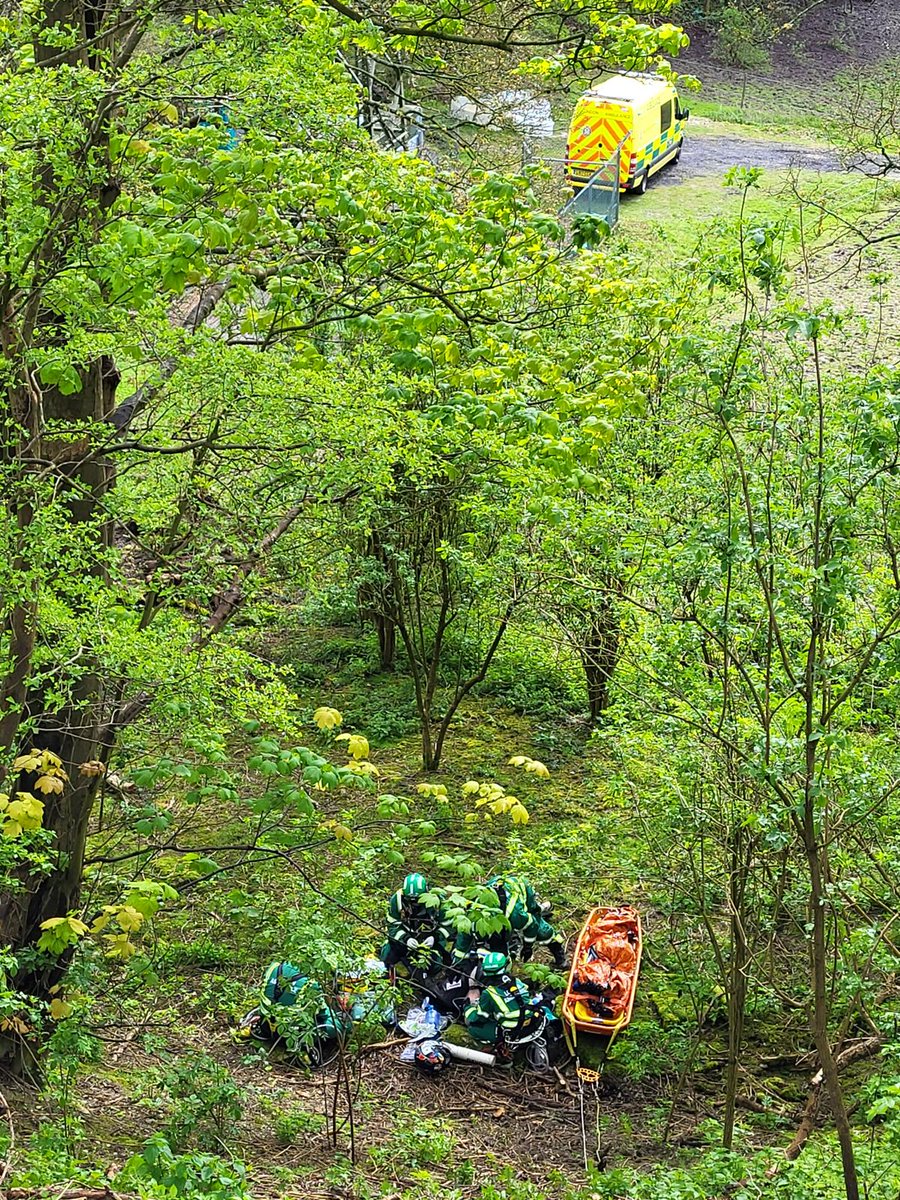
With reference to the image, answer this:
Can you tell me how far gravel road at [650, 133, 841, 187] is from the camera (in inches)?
1080

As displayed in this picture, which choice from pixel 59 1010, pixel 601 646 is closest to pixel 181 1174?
pixel 59 1010

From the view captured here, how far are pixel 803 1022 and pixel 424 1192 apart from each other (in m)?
2.84

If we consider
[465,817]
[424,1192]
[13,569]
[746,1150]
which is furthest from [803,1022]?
[13,569]

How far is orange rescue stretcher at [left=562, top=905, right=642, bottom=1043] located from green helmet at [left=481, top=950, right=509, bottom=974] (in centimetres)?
46

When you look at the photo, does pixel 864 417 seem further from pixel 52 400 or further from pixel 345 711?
pixel 345 711

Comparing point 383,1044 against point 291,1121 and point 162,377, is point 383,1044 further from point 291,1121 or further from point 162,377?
point 162,377

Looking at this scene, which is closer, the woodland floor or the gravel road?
the woodland floor

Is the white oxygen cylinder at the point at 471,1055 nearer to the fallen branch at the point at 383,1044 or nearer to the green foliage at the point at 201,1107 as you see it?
the fallen branch at the point at 383,1044

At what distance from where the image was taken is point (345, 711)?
12656 millimetres

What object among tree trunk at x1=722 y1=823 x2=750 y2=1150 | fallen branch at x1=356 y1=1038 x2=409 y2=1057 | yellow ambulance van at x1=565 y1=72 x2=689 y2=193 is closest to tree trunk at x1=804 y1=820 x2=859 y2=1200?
tree trunk at x1=722 y1=823 x2=750 y2=1150

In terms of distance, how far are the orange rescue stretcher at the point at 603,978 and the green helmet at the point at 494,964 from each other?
1.50 ft

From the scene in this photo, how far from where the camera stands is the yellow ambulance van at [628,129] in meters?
23.7

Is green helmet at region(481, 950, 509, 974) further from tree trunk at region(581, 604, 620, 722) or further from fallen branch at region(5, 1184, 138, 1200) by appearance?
fallen branch at region(5, 1184, 138, 1200)

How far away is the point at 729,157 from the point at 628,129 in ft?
20.9
